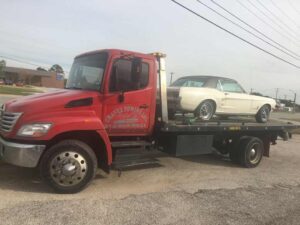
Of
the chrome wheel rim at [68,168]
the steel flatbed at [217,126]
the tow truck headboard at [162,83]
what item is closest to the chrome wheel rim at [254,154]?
the steel flatbed at [217,126]

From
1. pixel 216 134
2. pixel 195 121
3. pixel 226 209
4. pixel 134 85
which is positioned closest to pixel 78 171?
pixel 134 85

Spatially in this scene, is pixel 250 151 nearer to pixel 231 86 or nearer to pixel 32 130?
pixel 231 86

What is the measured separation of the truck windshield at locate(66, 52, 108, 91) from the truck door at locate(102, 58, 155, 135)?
0.22 m

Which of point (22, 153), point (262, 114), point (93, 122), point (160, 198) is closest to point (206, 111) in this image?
point (262, 114)

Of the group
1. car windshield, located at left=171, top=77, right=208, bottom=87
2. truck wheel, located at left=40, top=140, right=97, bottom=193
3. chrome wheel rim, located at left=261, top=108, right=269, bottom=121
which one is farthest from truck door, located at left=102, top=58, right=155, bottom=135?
chrome wheel rim, located at left=261, top=108, right=269, bottom=121

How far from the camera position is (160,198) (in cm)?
622

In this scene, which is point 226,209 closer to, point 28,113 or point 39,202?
point 39,202

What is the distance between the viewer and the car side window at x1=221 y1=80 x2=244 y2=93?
9453 mm

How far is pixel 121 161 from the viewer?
272 inches

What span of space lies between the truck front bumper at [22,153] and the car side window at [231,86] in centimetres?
516

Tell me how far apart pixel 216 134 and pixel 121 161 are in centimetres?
301

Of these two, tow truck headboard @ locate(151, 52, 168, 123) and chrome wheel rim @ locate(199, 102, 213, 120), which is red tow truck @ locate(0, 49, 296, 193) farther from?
chrome wheel rim @ locate(199, 102, 213, 120)

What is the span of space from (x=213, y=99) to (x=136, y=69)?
2.88 metres

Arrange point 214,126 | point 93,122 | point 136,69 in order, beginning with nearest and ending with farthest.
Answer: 1. point 93,122
2. point 136,69
3. point 214,126
